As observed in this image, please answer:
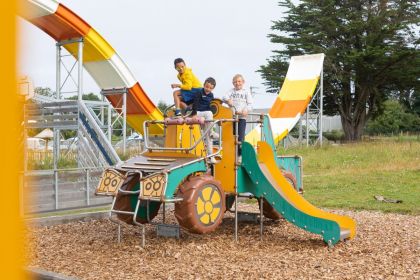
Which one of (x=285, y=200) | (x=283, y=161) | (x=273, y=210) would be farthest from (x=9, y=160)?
(x=283, y=161)

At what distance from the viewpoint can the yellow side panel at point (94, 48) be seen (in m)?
17.6

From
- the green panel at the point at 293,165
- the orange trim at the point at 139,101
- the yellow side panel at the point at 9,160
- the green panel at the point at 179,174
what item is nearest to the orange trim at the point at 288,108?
the orange trim at the point at 139,101

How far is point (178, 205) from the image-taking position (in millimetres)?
6992

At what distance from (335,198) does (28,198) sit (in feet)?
42.1

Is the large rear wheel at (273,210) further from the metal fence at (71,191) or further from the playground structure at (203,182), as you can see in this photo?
the metal fence at (71,191)

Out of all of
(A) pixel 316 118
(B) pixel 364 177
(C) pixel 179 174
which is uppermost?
(A) pixel 316 118

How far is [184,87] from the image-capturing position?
8805 mm

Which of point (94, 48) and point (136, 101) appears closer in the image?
point (94, 48)

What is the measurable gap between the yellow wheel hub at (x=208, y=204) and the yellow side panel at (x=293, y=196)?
100 centimetres

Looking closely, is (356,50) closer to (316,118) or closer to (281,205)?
(316,118)

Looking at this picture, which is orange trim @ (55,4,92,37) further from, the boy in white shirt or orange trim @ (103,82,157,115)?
the boy in white shirt

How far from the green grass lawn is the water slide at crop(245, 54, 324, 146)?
184 cm

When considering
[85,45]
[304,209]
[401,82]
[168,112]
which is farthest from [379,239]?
[401,82]

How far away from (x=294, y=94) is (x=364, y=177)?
1260cm
